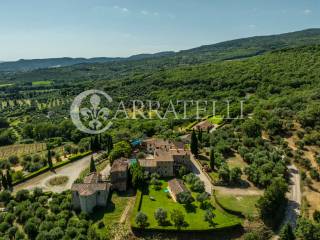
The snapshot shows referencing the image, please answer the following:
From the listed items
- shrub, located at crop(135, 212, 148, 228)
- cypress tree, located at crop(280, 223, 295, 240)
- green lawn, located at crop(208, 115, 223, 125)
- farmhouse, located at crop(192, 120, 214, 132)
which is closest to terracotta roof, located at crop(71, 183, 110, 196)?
shrub, located at crop(135, 212, 148, 228)

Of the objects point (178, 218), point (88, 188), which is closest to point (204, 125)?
point (88, 188)

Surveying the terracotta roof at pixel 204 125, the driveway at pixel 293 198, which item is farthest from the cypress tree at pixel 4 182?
the driveway at pixel 293 198

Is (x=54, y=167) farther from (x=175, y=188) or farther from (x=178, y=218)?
(x=178, y=218)

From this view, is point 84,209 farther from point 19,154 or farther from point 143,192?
point 19,154

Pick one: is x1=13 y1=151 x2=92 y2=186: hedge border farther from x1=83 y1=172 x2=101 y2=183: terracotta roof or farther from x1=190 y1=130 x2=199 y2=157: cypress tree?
x1=190 y1=130 x2=199 y2=157: cypress tree

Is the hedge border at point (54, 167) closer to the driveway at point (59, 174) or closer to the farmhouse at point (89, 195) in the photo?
the driveway at point (59, 174)

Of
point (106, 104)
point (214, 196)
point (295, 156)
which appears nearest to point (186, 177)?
point (214, 196)

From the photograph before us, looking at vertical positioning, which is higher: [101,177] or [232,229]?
[101,177]

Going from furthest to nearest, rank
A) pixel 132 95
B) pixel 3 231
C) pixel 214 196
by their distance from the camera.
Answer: pixel 132 95
pixel 214 196
pixel 3 231
